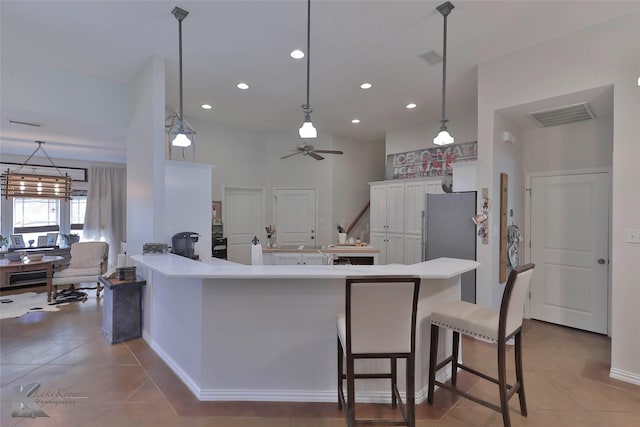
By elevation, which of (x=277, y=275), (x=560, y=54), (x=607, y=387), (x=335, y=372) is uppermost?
(x=560, y=54)

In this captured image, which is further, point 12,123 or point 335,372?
point 12,123

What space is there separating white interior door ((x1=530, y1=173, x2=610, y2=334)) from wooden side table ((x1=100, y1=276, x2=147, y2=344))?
4929 mm

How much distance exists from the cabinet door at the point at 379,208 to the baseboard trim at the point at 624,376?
3.96m

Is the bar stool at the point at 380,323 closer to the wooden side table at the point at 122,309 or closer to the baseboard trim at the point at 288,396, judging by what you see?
the baseboard trim at the point at 288,396

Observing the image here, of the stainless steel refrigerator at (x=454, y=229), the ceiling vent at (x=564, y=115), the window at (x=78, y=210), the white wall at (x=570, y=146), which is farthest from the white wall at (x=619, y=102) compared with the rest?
the window at (x=78, y=210)

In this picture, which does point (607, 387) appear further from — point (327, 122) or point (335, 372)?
point (327, 122)

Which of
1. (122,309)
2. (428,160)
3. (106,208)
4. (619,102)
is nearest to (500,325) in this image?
(619,102)

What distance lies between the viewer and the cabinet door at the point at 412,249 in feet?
18.7

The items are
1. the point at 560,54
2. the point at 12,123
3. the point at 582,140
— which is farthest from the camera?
the point at 12,123

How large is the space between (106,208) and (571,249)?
909 cm

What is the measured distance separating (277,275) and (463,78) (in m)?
3.53

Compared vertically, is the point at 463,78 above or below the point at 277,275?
above

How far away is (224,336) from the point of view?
90.4 inches

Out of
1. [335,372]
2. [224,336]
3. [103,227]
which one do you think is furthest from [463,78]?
[103,227]
